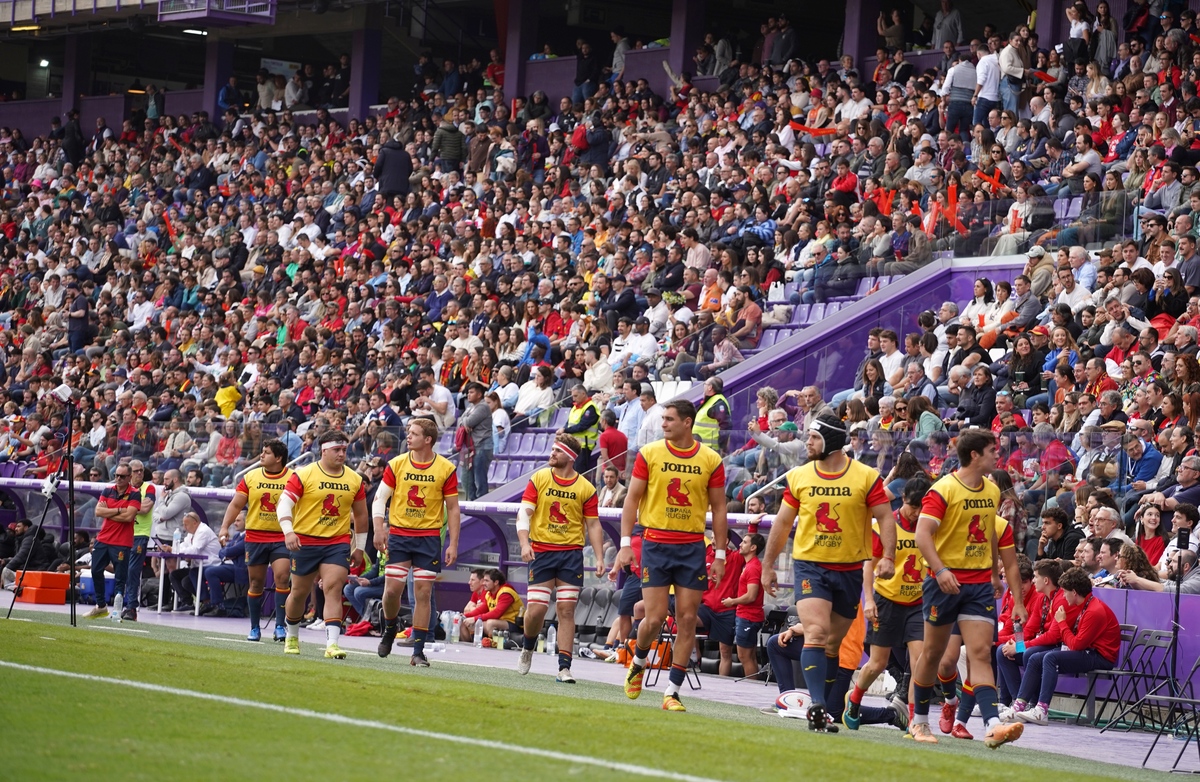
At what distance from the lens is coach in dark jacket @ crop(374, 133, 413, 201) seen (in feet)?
108

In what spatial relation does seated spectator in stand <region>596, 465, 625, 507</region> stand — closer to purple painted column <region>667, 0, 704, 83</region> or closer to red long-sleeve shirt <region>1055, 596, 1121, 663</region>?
red long-sleeve shirt <region>1055, 596, 1121, 663</region>

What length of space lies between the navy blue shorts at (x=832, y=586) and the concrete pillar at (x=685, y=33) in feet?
77.0

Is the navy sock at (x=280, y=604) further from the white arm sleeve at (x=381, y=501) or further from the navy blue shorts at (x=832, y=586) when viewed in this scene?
the navy blue shorts at (x=832, y=586)

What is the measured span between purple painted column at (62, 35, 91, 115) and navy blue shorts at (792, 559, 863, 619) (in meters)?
39.4

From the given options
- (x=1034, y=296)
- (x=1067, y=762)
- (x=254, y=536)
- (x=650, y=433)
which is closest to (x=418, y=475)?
(x=254, y=536)

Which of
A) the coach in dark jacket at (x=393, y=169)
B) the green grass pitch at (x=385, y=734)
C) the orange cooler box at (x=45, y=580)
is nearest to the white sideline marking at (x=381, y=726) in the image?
the green grass pitch at (x=385, y=734)

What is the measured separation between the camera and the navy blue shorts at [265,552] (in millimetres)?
16391

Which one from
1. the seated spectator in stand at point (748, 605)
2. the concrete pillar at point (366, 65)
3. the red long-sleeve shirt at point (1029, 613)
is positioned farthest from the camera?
the concrete pillar at point (366, 65)

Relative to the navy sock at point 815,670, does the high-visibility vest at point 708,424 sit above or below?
above

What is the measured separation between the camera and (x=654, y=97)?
31.0 metres

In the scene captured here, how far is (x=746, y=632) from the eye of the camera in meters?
16.3

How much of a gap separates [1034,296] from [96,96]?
33.4m

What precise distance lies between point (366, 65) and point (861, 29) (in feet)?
46.9

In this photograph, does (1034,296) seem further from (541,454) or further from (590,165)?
(590,165)
